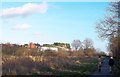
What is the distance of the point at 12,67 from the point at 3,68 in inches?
25.7

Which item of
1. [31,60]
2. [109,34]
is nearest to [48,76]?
[31,60]

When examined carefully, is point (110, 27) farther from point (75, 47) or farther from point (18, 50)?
point (75, 47)

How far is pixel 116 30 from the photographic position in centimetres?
2983

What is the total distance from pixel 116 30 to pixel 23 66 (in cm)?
985

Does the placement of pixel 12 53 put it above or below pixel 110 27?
below

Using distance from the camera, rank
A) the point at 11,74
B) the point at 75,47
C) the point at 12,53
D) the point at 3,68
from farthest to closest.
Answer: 1. the point at 75,47
2. the point at 12,53
3. the point at 3,68
4. the point at 11,74

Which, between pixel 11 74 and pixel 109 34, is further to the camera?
pixel 109 34

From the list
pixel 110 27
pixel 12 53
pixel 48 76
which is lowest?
pixel 48 76

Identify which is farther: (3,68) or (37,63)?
(37,63)

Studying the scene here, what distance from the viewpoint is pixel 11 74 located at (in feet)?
69.3

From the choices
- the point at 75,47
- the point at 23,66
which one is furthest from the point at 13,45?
the point at 75,47

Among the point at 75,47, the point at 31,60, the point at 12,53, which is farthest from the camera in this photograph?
the point at 75,47

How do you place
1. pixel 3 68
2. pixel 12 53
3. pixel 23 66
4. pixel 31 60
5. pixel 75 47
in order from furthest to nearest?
pixel 75 47, pixel 12 53, pixel 31 60, pixel 23 66, pixel 3 68

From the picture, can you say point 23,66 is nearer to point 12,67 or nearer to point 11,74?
point 12,67
